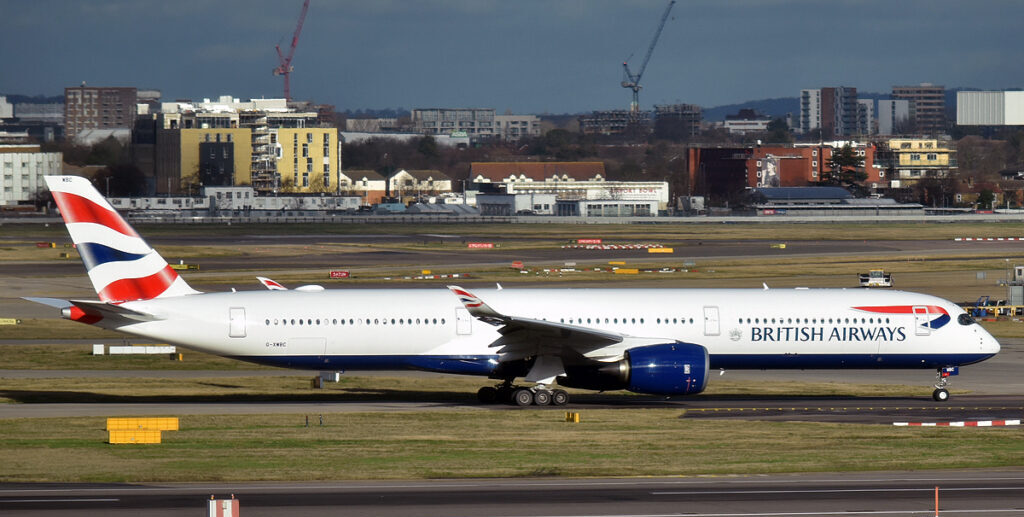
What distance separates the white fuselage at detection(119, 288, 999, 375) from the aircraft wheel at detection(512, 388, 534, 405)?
1.10 m

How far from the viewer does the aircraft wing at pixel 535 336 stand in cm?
3819

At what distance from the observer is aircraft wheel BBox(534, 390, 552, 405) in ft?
132

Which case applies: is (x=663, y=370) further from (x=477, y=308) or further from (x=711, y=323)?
(x=477, y=308)

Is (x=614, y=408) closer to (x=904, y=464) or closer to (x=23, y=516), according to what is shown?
(x=904, y=464)

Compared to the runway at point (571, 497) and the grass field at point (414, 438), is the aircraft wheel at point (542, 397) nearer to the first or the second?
the grass field at point (414, 438)

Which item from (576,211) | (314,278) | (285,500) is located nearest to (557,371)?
(285,500)

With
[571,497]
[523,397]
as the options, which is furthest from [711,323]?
[571,497]

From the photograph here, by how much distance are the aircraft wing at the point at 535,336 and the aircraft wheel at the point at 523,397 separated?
3.31ft

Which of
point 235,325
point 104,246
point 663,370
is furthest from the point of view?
point 235,325

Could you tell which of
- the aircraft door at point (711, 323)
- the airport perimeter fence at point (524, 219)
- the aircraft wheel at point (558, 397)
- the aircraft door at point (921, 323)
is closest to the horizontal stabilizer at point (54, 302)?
the aircraft wheel at point (558, 397)

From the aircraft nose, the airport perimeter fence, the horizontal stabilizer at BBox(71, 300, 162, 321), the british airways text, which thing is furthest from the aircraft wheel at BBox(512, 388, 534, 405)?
the airport perimeter fence

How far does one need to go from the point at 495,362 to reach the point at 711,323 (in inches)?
258

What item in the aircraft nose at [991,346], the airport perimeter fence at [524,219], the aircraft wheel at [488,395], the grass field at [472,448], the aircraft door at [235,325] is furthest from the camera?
the airport perimeter fence at [524,219]

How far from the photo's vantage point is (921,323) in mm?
41781
